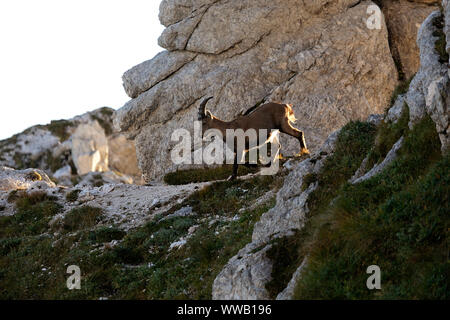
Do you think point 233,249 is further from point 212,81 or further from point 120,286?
point 212,81

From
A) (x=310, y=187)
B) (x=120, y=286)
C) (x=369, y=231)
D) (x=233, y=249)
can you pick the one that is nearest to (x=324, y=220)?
(x=369, y=231)

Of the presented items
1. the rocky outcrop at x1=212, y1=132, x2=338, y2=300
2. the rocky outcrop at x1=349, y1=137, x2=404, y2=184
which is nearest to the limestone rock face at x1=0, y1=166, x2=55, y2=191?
the rocky outcrop at x1=212, y1=132, x2=338, y2=300

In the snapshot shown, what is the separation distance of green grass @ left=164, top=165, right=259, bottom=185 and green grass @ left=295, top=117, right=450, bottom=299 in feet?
42.6

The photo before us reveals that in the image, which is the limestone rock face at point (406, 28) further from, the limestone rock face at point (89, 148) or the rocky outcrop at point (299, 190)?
the limestone rock face at point (89, 148)

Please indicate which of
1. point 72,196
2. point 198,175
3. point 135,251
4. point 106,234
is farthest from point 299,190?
point 198,175

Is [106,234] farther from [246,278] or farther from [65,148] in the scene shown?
[65,148]

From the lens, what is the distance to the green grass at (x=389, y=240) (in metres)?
7.14

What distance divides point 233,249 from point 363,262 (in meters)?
4.16

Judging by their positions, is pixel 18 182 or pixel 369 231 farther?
pixel 18 182

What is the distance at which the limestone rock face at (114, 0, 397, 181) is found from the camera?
24359mm

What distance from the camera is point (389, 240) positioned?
7.87 meters

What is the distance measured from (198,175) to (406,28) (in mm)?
12373

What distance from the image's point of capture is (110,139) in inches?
3031
